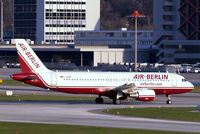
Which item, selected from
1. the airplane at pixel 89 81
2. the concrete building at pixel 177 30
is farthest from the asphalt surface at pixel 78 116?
the concrete building at pixel 177 30

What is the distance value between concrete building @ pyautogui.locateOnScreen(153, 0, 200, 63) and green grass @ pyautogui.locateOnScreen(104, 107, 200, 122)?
115 metres

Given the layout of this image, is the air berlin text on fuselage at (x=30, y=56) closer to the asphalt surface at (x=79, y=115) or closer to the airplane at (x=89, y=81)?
the airplane at (x=89, y=81)

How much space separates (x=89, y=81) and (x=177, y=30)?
124148mm

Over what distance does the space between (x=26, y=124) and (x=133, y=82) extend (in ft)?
85.6

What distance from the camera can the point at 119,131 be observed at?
48.4m

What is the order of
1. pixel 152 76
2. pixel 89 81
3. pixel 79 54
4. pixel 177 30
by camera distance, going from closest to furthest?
pixel 89 81, pixel 152 76, pixel 79 54, pixel 177 30

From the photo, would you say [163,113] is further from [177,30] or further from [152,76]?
[177,30]

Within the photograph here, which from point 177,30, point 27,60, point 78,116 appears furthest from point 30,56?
point 177,30

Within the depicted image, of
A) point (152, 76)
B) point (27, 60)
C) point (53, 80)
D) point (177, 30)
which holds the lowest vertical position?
point (53, 80)

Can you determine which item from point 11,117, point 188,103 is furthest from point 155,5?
point 11,117

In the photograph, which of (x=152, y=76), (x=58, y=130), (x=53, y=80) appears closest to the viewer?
(x=58, y=130)

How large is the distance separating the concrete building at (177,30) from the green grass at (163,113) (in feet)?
376

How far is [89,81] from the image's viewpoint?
74000 mm

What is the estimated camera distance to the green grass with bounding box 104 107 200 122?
59.2m
